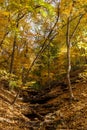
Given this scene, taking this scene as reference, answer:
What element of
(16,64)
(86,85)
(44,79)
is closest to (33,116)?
(86,85)

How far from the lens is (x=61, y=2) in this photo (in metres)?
19.3

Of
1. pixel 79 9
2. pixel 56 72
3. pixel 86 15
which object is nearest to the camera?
pixel 79 9

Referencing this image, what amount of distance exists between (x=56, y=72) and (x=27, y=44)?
608cm

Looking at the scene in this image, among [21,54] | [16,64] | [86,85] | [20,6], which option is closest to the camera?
[20,6]

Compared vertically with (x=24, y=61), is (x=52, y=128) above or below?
above

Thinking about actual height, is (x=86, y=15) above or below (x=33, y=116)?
above

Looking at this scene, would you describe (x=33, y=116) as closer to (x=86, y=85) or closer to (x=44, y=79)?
(x=86, y=85)

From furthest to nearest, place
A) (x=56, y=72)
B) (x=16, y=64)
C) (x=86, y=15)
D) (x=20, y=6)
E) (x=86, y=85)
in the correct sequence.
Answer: (x=56, y=72) < (x=16, y=64) < (x=86, y=85) < (x=86, y=15) < (x=20, y=6)

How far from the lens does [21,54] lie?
3838cm

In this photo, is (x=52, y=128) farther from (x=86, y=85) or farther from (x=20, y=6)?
(x=86, y=85)

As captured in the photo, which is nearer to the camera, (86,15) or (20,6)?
(20,6)

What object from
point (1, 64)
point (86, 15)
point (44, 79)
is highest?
point (86, 15)

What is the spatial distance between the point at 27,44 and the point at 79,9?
20225 mm

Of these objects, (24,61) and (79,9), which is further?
(24,61)
